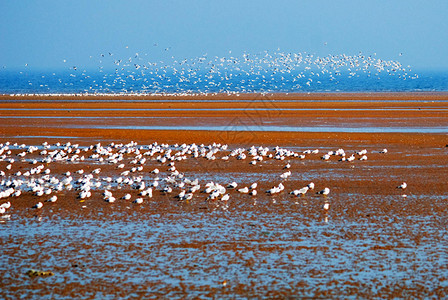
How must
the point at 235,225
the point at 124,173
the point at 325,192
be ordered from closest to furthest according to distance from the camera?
the point at 235,225 → the point at 325,192 → the point at 124,173

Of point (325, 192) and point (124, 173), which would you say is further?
point (124, 173)

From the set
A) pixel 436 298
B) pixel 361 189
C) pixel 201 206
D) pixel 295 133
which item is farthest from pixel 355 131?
pixel 436 298

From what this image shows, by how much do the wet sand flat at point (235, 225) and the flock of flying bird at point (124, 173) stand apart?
0.08 meters

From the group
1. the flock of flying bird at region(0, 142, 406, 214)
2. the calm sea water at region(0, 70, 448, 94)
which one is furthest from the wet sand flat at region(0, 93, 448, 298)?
the calm sea water at region(0, 70, 448, 94)

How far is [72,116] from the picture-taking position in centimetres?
3897

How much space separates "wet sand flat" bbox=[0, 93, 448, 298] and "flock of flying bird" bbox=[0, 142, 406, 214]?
81mm

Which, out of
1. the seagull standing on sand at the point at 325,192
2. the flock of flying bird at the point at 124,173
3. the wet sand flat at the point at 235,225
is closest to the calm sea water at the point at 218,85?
the flock of flying bird at the point at 124,173

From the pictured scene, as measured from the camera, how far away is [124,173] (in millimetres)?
17422

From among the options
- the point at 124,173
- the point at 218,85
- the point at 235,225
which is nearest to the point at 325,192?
the point at 235,225

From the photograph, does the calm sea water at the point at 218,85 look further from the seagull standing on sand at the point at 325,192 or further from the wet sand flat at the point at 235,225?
the seagull standing on sand at the point at 325,192

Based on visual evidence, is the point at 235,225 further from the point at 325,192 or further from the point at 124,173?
the point at 124,173

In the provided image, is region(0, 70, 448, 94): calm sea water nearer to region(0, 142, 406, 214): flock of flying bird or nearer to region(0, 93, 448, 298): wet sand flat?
region(0, 142, 406, 214): flock of flying bird

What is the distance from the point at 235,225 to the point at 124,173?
605cm

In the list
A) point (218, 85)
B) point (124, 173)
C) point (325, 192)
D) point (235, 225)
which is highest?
point (218, 85)
